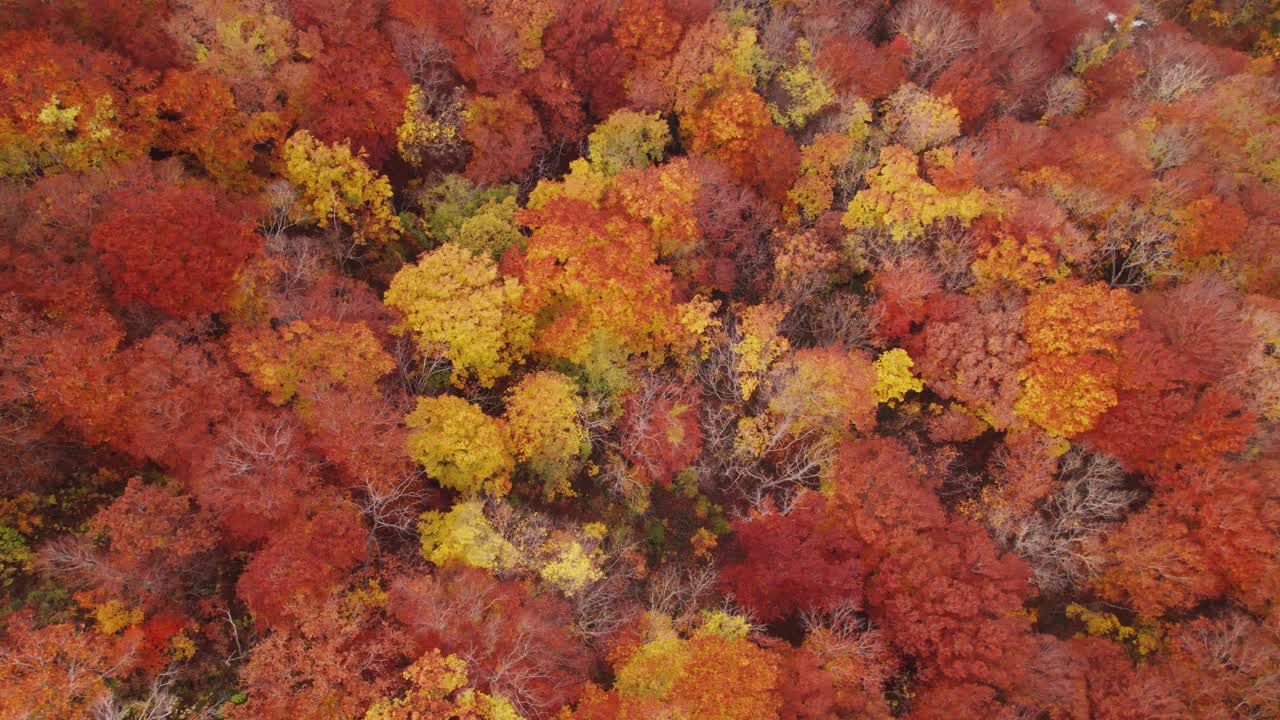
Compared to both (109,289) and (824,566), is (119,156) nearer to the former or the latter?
(109,289)

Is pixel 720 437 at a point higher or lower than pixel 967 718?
higher

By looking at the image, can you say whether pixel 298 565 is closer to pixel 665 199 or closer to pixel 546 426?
pixel 546 426

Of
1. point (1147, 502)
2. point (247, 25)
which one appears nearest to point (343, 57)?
point (247, 25)

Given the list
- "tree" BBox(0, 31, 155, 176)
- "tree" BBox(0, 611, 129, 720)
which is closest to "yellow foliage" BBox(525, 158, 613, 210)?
"tree" BBox(0, 31, 155, 176)

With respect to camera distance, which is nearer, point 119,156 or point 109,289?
point 109,289

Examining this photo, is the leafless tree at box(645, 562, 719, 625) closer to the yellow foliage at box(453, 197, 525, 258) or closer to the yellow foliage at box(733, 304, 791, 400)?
the yellow foliage at box(733, 304, 791, 400)

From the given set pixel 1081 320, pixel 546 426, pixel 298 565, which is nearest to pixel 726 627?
pixel 546 426
